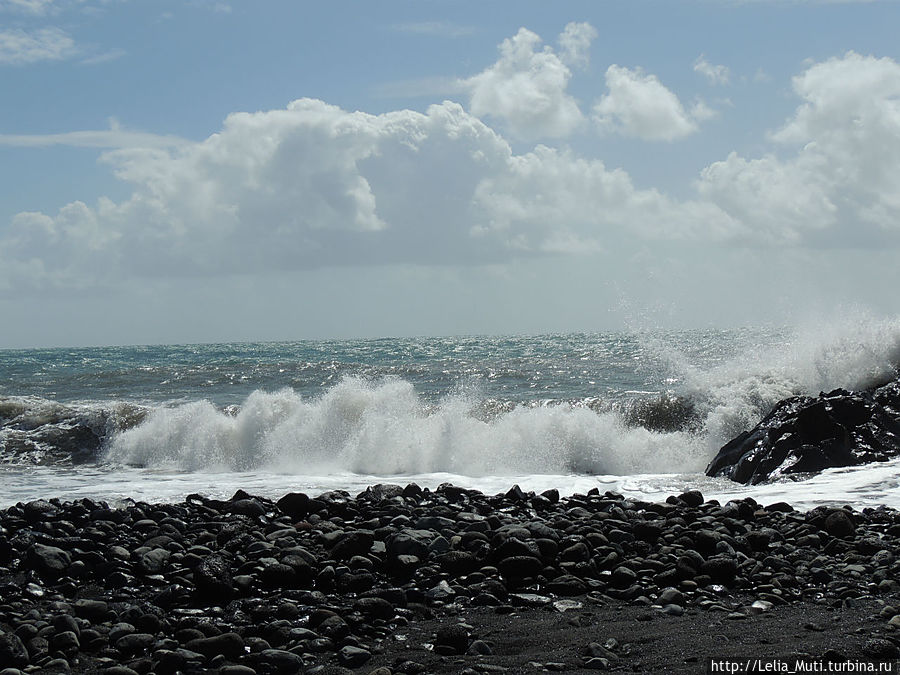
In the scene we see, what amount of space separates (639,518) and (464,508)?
1.68 meters

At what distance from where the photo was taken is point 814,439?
10.6 metres

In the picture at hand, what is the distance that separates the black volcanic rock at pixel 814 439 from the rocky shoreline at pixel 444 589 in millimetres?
2833

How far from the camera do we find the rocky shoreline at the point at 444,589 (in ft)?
13.6

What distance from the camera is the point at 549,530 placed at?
6.18 meters

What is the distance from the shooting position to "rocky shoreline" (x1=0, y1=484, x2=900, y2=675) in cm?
413

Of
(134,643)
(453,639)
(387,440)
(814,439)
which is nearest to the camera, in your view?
(453,639)

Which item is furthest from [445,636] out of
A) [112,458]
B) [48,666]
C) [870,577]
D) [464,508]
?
[112,458]

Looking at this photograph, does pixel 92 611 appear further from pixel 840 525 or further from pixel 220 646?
pixel 840 525

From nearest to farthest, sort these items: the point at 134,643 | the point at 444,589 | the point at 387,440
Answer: the point at 134,643 → the point at 444,589 → the point at 387,440

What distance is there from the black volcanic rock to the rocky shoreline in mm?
2833

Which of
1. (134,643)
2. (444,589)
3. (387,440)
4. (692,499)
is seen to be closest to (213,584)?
(134,643)

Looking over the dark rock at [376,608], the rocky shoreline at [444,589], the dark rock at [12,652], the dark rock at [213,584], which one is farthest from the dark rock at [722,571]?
the dark rock at [12,652]

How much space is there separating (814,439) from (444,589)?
7.18 m

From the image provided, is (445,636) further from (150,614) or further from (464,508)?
(464,508)
